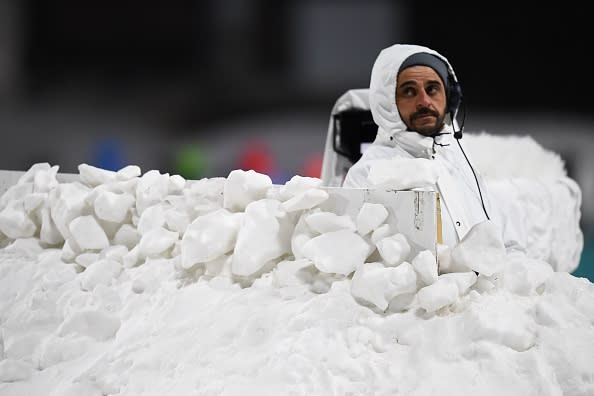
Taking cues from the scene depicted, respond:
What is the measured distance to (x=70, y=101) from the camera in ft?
16.5

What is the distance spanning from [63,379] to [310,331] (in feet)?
1.40

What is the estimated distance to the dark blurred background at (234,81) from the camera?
4191 mm

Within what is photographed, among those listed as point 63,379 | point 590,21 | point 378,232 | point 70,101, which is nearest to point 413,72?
point 378,232

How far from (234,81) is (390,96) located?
10.8ft

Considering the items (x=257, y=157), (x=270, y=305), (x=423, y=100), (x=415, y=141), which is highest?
(x=423, y=100)

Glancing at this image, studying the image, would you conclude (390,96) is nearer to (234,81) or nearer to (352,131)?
(352,131)

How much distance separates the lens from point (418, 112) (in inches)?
62.4

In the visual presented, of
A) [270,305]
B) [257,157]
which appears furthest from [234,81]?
[270,305]

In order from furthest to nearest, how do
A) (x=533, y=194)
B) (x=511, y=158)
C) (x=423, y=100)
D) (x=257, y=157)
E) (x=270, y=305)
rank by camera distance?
1. (x=257, y=157)
2. (x=511, y=158)
3. (x=533, y=194)
4. (x=423, y=100)
5. (x=270, y=305)

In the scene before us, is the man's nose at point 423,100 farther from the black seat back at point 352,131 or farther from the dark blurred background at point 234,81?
the dark blurred background at point 234,81

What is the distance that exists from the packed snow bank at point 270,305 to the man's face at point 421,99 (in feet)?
2.02

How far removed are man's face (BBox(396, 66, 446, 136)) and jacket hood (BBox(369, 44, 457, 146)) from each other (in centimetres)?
2

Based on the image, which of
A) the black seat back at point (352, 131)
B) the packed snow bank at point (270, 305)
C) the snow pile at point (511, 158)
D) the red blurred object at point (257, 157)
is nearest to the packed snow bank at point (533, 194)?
the snow pile at point (511, 158)

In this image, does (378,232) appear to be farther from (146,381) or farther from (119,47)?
(119,47)
